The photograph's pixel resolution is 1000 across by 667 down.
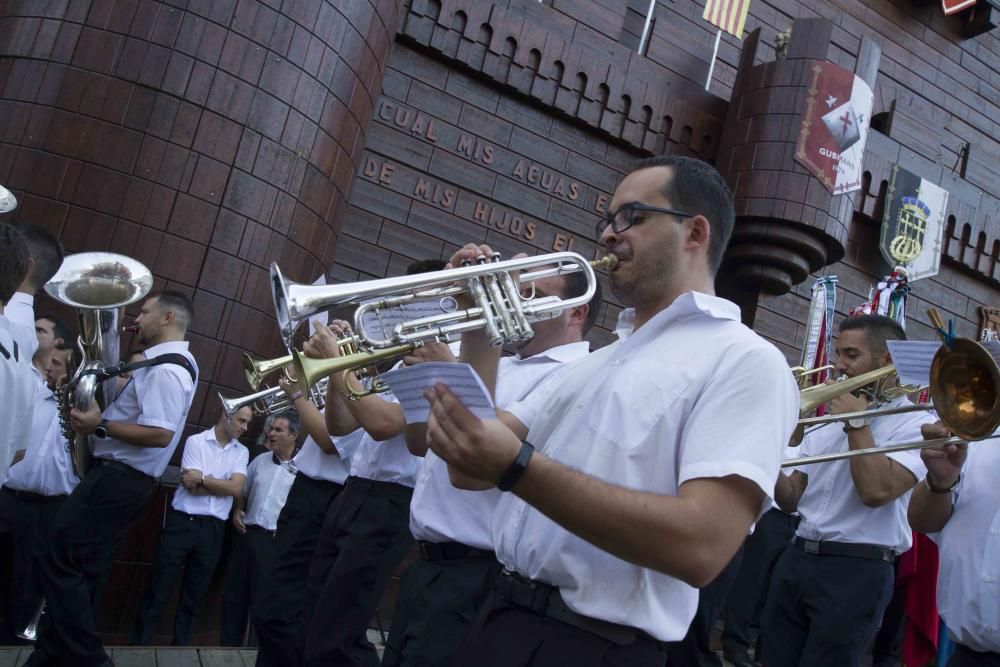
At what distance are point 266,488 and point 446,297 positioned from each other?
160 inches

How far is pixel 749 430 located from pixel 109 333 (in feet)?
12.9

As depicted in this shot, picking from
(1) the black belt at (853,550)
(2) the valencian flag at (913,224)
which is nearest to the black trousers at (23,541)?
(1) the black belt at (853,550)

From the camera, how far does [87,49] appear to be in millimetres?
5992

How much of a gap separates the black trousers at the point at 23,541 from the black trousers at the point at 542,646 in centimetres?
361

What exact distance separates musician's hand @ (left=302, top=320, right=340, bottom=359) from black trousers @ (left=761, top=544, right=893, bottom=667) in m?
Answer: 2.30

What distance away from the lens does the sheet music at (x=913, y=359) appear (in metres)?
3.11

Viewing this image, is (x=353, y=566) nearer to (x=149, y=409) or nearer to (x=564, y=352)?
(x=564, y=352)

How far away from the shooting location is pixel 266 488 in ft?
20.3

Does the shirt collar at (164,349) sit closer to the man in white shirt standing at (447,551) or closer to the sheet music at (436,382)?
the man in white shirt standing at (447,551)

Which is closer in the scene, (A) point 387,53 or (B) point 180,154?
(B) point 180,154

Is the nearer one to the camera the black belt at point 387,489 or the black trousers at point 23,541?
the black belt at point 387,489

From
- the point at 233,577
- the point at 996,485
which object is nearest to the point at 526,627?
the point at 996,485

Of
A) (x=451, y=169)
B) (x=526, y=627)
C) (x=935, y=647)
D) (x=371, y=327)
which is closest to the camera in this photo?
(x=526, y=627)

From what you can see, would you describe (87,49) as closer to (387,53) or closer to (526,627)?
(387,53)
